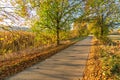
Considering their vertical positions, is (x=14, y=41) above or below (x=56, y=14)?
below

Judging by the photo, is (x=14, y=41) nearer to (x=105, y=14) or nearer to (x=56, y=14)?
(x=56, y=14)

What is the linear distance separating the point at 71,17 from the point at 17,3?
1449cm

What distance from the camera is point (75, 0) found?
90.9ft

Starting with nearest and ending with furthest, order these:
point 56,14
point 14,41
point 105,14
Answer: point 14,41 → point 56,14 → point 105,14

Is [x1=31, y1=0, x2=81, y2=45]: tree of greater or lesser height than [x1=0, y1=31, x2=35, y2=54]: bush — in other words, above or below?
above

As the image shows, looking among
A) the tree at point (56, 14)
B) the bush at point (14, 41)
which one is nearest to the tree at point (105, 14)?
the tree at point (56, 14)

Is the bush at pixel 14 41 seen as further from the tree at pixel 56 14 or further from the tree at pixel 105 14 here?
the tree at pixel 105 14

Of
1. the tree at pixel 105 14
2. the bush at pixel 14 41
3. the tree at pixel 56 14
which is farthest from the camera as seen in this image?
the tree at pixel 105 14

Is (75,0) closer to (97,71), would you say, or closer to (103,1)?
(103,1)

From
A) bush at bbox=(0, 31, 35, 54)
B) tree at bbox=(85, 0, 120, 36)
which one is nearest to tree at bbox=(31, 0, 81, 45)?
bush at bbox=(0, 31, 35, 54)

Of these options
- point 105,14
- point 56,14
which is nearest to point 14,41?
point 56,14

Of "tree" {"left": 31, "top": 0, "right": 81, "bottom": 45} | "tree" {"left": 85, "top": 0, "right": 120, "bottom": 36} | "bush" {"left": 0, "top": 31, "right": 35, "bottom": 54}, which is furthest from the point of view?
"tree" {"left": 85, "top": 0, "right": 120, "bottom": 36}

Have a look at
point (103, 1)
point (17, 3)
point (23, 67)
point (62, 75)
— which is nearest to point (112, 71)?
point (62, 75)

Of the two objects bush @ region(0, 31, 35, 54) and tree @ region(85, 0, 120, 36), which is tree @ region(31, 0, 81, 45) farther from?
tree @ region(85, 0, 120, 36)
